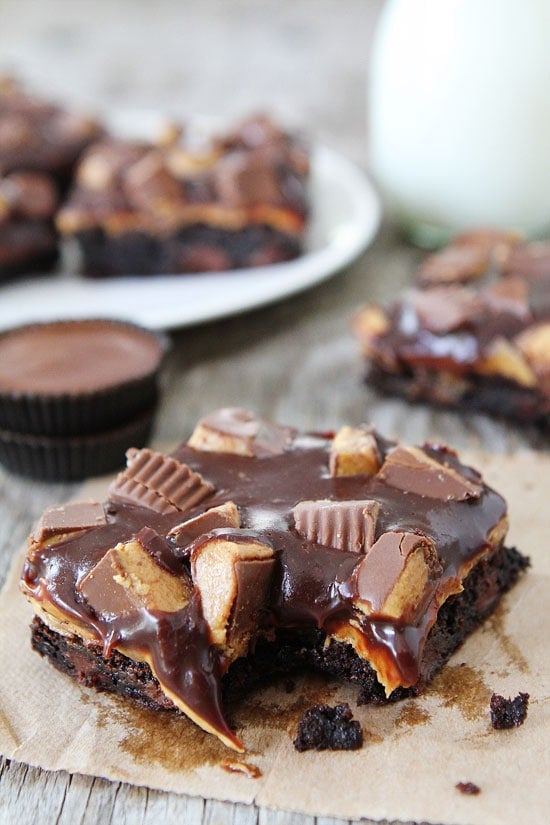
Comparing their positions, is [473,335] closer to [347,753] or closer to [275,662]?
[275,662]

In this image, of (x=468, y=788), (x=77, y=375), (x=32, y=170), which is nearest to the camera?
(x=468, y=788)

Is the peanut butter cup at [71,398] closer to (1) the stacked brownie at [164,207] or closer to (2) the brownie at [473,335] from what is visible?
(2) the brownie at [473,335]

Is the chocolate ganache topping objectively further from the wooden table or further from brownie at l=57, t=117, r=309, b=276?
brownie at l=57, t=117, r=309, b=276

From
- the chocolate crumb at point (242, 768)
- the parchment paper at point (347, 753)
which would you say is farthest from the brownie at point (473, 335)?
the chocolate crumb at point (242, 768)

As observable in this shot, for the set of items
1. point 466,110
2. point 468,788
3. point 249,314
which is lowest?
point 249,314

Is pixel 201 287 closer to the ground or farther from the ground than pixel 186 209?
closer to the ground

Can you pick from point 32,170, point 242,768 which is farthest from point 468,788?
point 32,170
